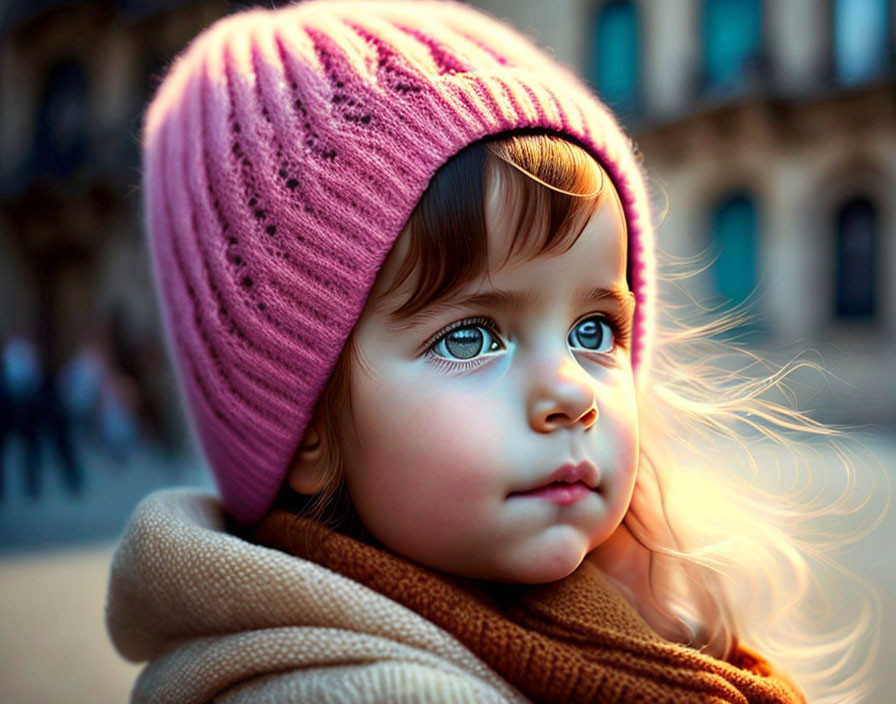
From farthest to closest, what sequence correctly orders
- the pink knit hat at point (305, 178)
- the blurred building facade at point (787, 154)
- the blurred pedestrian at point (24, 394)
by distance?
the blurred building facade at point (787, 154) < the blurred pedestrian at point (24, 394) < the pink knit hat at point (305, 178)

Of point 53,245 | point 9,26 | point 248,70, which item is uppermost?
point 9,26

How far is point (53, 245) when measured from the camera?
36.4 ft

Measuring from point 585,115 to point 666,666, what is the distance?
0.55 meters

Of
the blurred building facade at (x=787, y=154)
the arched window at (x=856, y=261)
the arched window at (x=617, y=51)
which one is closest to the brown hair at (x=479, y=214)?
the blurred building facade at (x=787, y=154)

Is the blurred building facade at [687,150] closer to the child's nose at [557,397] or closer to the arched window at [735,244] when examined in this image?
the arched window at [735,244]

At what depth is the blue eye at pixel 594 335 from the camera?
0.85 metres

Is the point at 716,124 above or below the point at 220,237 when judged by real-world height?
above

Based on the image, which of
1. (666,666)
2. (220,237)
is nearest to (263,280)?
(220,237)

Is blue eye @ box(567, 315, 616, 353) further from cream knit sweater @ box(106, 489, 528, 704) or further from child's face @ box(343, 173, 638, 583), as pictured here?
cream knit sweater @ box(106, 489, 528, 704)

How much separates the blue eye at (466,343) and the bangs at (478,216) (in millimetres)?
37

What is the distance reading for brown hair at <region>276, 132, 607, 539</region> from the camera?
773 mm

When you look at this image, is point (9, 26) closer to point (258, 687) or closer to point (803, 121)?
point (803, 121)

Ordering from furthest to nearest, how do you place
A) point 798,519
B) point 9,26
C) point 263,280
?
point 9,26
point 798,519
point 263,280

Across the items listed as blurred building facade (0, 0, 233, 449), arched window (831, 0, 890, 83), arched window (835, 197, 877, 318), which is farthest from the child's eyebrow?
blurred building facade (0, 0, 233, 449)
